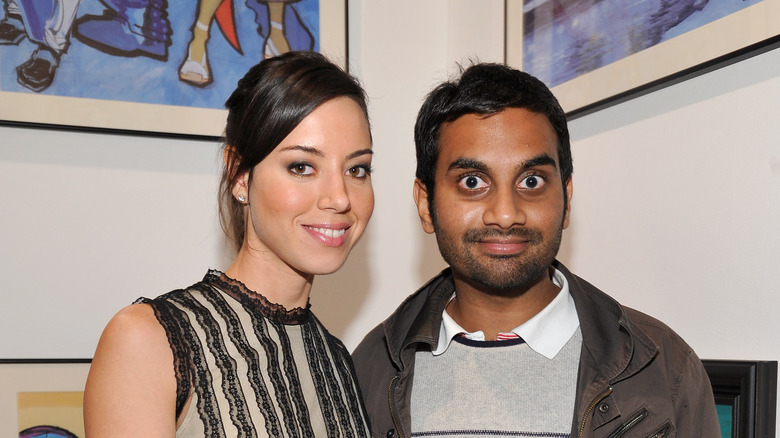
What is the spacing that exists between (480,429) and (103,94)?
1.36 meters

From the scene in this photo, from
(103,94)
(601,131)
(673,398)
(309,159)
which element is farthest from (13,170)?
(673,398)

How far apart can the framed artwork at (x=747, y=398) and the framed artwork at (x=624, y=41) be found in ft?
2.00

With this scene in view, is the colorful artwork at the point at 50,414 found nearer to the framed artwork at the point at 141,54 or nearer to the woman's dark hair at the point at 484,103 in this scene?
the framed artwork at the point at 141,54

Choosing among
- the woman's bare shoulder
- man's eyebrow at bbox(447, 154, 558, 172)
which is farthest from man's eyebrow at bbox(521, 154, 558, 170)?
the woman's bare shoulder

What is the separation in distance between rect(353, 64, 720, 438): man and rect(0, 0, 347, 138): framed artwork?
2.50 ft

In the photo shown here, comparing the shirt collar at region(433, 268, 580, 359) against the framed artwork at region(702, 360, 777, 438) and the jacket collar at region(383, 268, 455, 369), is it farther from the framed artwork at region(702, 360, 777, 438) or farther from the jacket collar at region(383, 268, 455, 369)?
the framed artwork at region(702, 360, 777, 438)

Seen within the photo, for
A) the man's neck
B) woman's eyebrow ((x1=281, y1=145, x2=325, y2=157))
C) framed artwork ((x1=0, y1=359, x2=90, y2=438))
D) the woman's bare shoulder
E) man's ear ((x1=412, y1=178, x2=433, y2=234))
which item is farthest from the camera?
framed artwork ((x1=0, y1=359, x2=90, y2=438))

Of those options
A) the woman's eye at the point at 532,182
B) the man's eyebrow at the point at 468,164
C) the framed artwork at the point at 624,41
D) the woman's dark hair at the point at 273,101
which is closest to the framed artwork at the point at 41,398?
the woman's dark hair at the point at 273,101

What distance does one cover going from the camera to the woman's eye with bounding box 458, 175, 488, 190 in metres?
1.59

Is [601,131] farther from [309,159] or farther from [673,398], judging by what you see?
[309,159]

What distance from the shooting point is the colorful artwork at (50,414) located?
1.99m

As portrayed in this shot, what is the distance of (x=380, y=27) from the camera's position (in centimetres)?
252

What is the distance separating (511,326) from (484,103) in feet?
1.54

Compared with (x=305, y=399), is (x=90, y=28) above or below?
above
